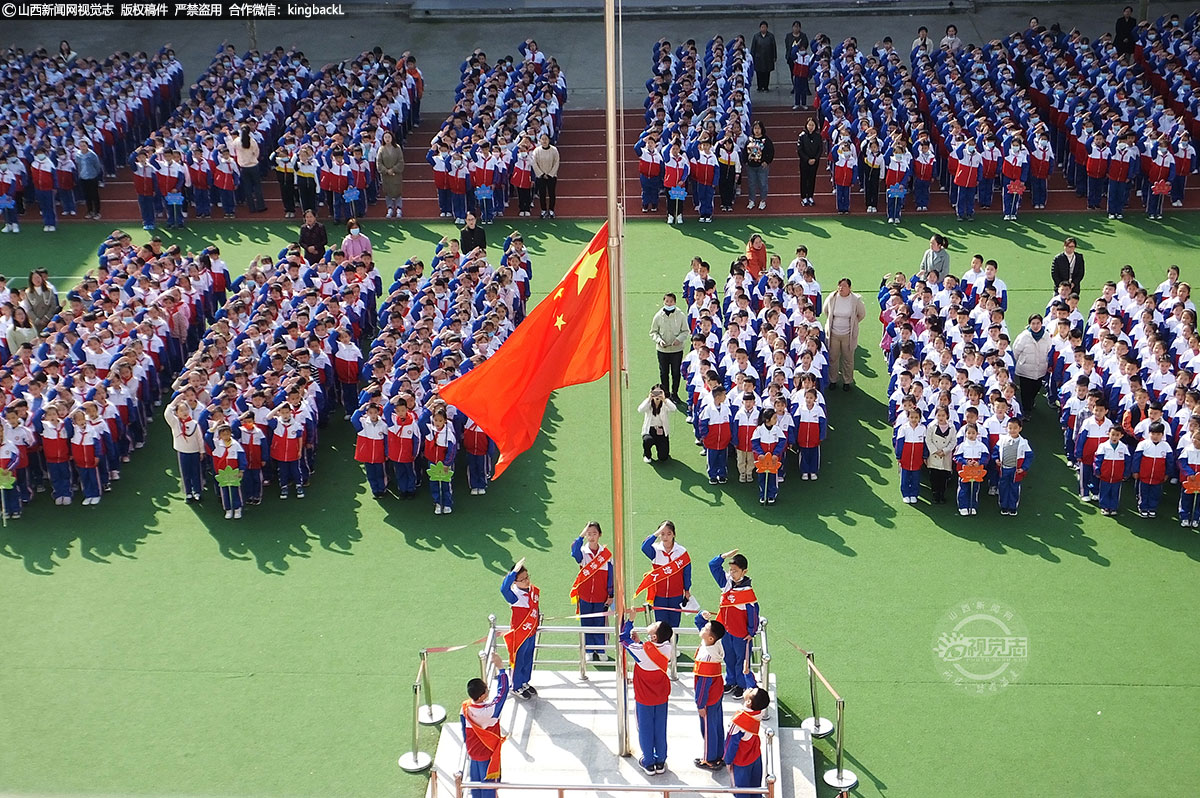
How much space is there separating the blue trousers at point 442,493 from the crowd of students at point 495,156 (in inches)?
346

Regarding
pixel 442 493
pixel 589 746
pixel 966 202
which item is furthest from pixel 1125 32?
pixel 589 746

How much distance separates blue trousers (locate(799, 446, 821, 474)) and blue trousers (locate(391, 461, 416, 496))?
13.9 ft

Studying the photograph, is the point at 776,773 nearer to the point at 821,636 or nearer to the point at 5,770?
the point at 821,636

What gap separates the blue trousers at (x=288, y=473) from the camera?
53.5ft

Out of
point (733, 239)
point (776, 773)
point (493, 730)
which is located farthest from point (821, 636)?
point (733, 239)

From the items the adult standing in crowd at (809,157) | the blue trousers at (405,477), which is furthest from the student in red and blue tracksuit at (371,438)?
the adult standing in crowd at (809,157)

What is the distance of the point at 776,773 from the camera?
36.3 ft

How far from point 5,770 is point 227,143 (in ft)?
46.7

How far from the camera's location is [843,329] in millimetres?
18141

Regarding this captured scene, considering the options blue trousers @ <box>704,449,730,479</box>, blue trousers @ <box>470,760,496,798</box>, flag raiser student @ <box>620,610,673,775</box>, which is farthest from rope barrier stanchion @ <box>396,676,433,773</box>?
blue trousers @ <box>704,449,730,479</box>

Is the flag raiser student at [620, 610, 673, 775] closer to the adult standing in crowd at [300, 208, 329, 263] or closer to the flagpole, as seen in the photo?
the flagpole

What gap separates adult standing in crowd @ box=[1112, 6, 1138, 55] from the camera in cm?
2847

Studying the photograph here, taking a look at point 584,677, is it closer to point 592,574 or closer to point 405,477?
point 592,574

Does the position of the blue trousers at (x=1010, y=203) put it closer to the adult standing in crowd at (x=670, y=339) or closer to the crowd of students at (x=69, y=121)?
the adult standing in crowd at (x=670, y=339)
